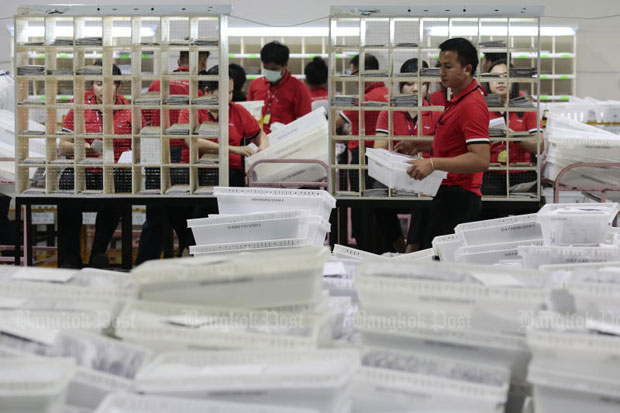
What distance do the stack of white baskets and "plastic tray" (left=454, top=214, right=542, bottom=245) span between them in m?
0.58

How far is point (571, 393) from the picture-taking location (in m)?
1.39

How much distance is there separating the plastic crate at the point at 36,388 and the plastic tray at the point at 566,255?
1.46 meters

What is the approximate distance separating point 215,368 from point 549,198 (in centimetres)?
660

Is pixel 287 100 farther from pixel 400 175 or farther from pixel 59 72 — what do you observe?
pixel 400 175

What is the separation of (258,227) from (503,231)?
3.23 ft

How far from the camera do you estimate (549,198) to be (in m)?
7.48

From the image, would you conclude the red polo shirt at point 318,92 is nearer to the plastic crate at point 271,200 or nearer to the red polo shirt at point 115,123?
the red polo shirt at point 115,123

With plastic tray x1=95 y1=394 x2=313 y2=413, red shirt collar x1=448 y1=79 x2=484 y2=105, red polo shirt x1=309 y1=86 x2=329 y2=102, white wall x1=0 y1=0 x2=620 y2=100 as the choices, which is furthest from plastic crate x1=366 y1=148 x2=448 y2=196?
white wall x1=0 y1=0 x2=620 y2=100

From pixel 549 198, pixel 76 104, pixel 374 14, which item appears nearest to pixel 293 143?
pixel 374 14

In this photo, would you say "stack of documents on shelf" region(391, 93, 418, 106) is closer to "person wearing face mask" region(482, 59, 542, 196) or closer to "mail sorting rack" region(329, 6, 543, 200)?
"mail sorting rack" region(329, 6, 543, 200)

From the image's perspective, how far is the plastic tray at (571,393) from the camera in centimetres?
136

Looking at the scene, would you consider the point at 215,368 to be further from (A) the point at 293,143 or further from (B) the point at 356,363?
(A) the point at 293,143

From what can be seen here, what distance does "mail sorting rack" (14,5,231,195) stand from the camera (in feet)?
15.7

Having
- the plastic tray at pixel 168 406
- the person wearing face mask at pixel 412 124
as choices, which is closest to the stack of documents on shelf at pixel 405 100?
the person wearing face mask at pixel 412 124
